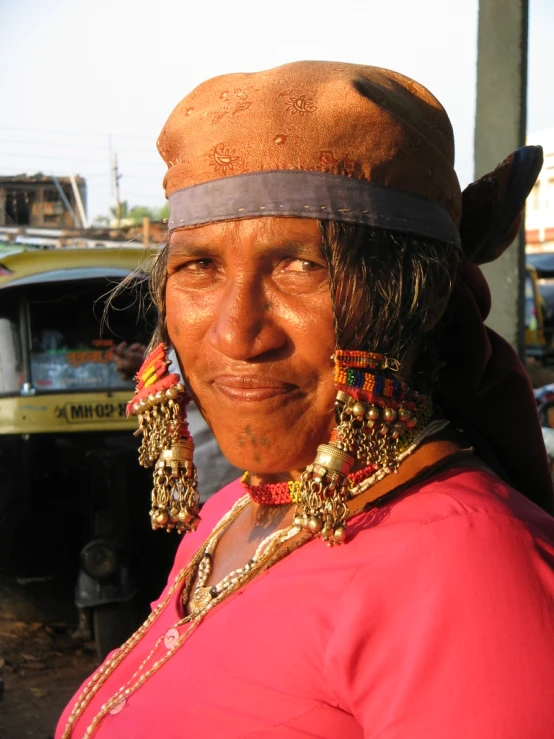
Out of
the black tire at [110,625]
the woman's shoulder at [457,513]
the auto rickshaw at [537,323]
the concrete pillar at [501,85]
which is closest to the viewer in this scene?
the woman's shoulder at [457,513]

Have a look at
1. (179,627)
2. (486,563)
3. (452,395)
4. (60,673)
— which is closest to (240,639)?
(179,627)

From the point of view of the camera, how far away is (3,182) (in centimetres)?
1786

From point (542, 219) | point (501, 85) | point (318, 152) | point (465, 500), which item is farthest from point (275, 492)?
point (542, 219)

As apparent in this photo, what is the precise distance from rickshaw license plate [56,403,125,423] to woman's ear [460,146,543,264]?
3456mm

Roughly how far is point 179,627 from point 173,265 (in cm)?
66

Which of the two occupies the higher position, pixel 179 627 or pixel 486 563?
pixel 486 563

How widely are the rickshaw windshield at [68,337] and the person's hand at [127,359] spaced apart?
0.05 m

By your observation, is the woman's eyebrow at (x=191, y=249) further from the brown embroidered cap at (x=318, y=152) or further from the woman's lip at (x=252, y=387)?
the woman's lip at (x=252, y=387)

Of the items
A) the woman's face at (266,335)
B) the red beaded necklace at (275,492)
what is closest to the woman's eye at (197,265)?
the woman's face at (266,335)

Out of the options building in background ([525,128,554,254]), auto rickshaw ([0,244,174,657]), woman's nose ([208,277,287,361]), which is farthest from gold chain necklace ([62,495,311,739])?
building in background ([525,128,554,254])

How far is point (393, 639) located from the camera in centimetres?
119

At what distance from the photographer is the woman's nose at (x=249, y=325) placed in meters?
1.48

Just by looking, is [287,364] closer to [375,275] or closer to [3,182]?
[375,275]

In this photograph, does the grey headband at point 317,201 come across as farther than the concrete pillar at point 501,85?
No
